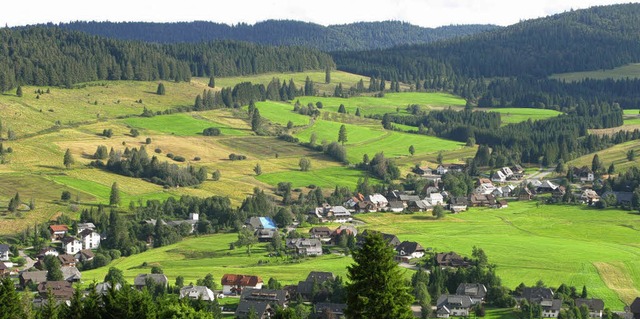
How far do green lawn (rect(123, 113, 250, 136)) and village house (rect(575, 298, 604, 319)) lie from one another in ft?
330

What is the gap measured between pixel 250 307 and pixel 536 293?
74.2ft

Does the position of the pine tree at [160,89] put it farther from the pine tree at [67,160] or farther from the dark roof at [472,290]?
the dark roof at [472,290]

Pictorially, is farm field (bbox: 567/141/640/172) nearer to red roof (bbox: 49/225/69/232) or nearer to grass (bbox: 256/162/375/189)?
grass (bbox: 256/162/375/189)

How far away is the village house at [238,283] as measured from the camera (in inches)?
3187

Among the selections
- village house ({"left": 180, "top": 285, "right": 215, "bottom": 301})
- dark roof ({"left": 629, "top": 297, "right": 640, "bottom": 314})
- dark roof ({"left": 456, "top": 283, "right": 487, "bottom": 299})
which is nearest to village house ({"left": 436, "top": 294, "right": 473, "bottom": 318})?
dark roof ({"left": 456, "top": 283, "right": 487, "bottom": 299})

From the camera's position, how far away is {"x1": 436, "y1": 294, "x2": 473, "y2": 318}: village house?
2889 inches

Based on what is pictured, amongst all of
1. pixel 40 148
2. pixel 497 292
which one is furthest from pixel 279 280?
pixel 40 148

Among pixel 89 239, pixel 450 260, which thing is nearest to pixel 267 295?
pixel 450 260

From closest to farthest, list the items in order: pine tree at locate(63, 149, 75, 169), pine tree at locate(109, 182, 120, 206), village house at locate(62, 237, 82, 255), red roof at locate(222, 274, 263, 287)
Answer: red roof at locate(222, 274, 263, 287), village house at locate(62, 237, 82, 255), pine tree at locate(109, 182, 120, 206), pine tree at locate(63, 149, 75, 169)

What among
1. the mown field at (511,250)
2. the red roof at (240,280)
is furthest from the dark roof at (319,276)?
the red roof at (240,280)

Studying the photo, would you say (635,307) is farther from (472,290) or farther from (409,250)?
(409,250)

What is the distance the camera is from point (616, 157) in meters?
159

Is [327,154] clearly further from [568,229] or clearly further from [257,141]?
[568,229]

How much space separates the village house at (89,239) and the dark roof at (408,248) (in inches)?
1252
